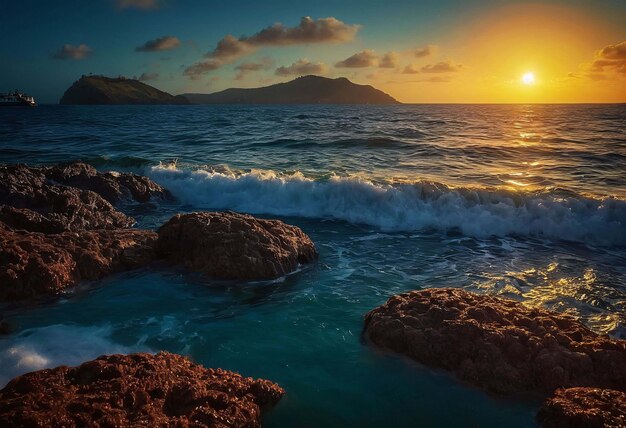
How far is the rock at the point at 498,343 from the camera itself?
14.7 feet

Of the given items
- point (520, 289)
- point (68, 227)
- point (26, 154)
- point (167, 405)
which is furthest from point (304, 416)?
point (26, 154)

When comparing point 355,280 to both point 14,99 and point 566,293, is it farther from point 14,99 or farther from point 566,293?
point 14,99

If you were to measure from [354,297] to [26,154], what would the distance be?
22.1 meters

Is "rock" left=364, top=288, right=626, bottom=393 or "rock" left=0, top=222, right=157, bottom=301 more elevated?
"rock" left=0, top=222, right=157, bottom=301

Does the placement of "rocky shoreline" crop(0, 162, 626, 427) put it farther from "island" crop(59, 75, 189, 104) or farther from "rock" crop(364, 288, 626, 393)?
"island" crop(59, 75, 189, 104)

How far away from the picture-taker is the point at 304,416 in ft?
13.4

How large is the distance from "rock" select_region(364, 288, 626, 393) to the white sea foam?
10.4ft

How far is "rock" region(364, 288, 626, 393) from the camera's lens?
4.48m

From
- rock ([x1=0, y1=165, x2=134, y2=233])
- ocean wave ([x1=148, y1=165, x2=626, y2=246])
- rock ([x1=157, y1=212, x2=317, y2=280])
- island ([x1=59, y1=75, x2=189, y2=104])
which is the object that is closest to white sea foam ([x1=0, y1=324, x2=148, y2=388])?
rock ([x1=157, y1=212, x2=317, y2=280])

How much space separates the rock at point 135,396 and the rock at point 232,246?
313 centimetres

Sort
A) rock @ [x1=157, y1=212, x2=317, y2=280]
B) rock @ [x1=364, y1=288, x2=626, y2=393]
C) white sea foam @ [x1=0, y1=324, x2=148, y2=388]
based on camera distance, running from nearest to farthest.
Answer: rock @ [x1=364, y1=288, x2=626, y2=393] < white sea foam @ [x1=0, y1=324, x2=148, y2=388] < rock @ [x1=157, y1=212, x2=317, y2=280]

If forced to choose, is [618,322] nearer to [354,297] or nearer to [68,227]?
[354,297]

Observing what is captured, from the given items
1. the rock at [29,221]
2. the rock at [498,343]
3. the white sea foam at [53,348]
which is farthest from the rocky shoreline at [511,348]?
the rock at [29,221]

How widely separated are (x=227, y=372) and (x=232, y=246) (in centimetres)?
340
